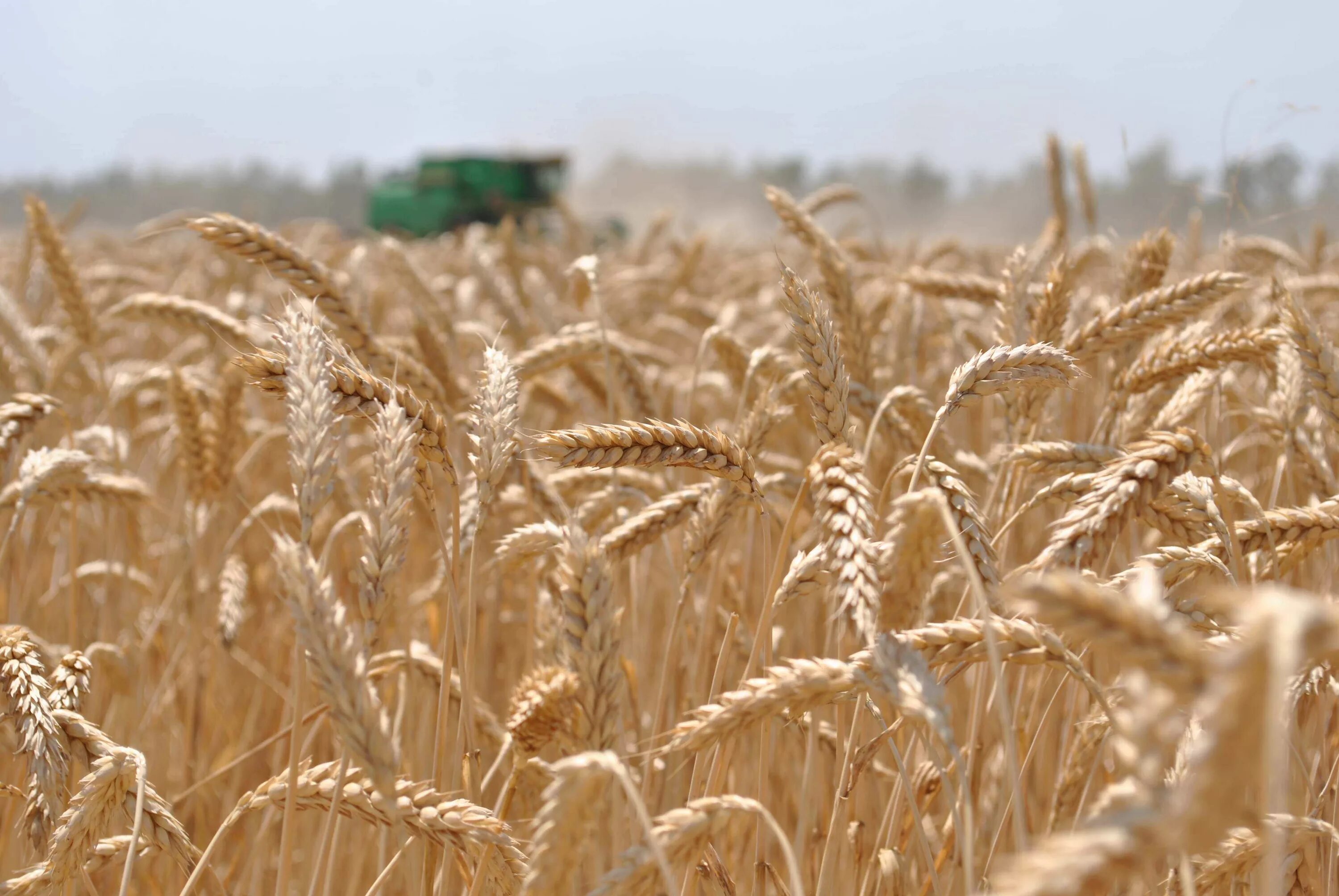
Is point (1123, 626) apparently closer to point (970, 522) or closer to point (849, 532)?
point (849, 532)

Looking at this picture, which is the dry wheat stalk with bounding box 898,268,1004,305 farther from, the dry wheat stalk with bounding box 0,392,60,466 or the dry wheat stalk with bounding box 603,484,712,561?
the dry wheat stalk with bounding box 0,392,60,466

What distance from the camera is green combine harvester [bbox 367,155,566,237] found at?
23047 mm

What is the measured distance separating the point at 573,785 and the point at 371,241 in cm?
1528

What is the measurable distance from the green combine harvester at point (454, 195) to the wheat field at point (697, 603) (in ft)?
68.3

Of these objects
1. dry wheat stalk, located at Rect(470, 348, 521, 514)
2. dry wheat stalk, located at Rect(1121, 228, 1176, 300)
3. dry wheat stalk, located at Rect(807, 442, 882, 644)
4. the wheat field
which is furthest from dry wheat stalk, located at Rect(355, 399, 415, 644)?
dry wheat stalk, located at Rect(1121, 228, 1176, 300)

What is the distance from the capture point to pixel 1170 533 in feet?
4.09

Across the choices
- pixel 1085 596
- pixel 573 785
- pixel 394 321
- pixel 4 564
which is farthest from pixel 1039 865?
pixel 394 321

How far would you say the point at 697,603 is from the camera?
1887 mm

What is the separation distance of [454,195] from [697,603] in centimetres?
2303

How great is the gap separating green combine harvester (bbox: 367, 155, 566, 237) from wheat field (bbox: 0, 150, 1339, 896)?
2083 centimetres

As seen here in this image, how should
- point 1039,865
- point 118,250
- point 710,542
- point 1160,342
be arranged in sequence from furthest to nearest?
point 118,250 → point 1160,342 → point 710,542 → point 1039,865

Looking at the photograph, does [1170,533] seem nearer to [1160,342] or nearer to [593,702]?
[1160,342]

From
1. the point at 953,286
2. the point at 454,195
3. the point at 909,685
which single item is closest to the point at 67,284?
the point at 953,286

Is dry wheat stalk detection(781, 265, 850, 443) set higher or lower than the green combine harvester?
lower
